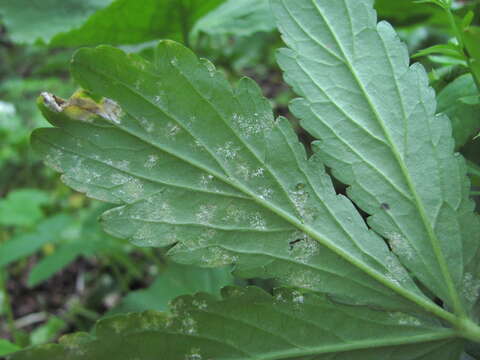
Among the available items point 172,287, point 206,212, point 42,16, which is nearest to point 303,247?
point 206,212

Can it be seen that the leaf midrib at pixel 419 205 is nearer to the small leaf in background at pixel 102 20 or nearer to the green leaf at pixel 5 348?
the green leaf at pixel 5 348

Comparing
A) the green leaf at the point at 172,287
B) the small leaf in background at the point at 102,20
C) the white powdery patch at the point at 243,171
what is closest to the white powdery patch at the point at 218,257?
the white powdery patch at the point at 243,171

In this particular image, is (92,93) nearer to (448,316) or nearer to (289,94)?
(448,316)

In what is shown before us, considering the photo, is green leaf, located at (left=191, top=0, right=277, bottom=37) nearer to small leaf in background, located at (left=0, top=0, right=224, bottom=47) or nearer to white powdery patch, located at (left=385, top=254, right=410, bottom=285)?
small leaf in background, located at (left=0, top=0, right=224, bottom=47)

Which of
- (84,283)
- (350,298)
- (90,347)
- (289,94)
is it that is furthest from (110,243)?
(289,94)

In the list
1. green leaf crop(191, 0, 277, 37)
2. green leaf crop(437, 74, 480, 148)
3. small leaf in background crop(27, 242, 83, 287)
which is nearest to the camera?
green leaf crop(437, 74, 480, 148)

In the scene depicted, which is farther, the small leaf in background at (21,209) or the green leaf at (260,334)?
the small leaf in background at (21,209)

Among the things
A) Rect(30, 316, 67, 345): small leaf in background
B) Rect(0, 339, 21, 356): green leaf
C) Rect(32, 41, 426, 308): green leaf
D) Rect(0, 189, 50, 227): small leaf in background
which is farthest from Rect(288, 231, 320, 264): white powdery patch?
Rect(0, 189, 50, 227): small leaf in background

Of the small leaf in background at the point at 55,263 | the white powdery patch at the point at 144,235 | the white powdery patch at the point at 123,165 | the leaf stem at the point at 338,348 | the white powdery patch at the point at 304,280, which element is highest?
the white powdery patch at the point at 123,165
